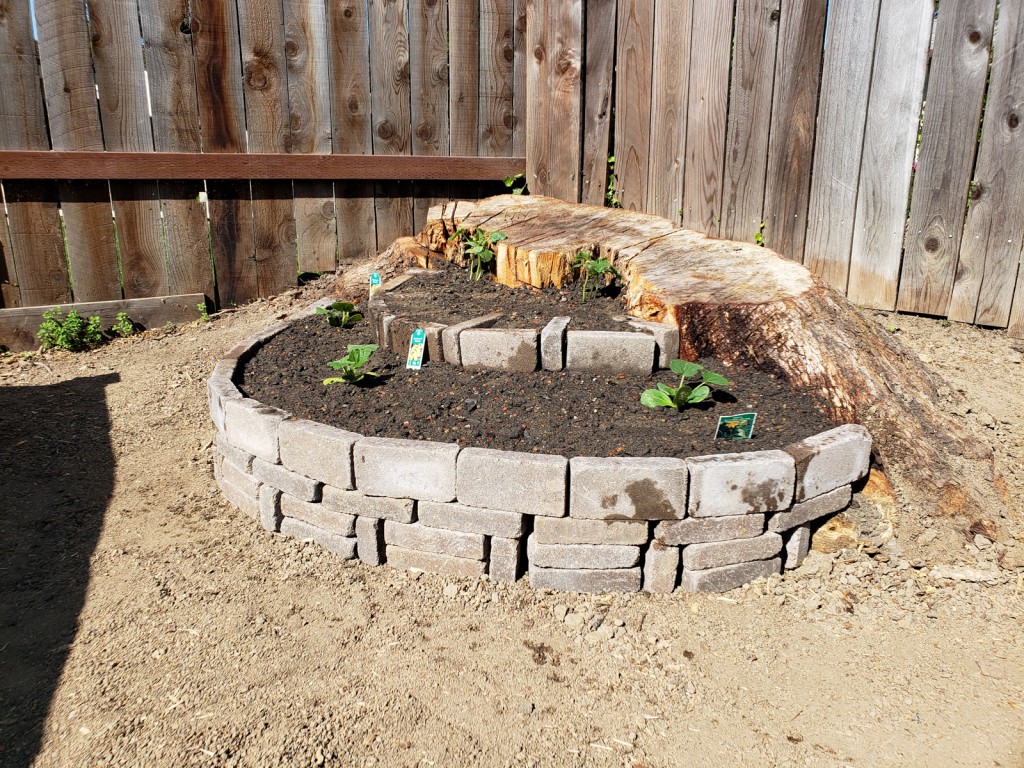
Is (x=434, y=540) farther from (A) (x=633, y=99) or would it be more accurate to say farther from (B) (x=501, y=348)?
(A) (x=633, y=99)

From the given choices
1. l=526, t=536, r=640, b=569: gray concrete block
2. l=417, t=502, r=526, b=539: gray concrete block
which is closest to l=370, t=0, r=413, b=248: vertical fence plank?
l=417, t=502, r=526, b=539: gray concrete block

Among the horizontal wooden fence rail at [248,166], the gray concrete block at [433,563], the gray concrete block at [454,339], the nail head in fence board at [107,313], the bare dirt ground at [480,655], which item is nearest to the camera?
the bare dirt ground at [480,655]

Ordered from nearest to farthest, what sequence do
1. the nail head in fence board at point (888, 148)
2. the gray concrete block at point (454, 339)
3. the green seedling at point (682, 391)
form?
1. the green seedling at point (682, 391)
2. the gray concrete block at point (454, 339)
3. the nail head in fence board at point (888, 148)

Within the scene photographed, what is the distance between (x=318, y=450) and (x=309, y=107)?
3.17 m

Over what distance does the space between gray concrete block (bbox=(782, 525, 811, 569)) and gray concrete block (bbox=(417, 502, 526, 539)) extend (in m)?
1.00

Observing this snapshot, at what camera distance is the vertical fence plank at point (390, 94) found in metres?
5.28

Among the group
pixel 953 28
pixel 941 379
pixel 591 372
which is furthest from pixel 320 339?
pixel 953 28

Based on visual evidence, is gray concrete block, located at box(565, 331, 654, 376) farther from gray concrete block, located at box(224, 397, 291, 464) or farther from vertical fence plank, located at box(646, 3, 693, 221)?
vertical fence plank, located at box(646, 3, 693, 221)

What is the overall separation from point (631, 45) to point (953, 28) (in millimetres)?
1872

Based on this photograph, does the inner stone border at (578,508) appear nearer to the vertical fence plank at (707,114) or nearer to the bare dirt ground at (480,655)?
the bare dirt ground at (480,655)

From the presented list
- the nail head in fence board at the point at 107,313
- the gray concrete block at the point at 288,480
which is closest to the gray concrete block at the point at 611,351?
the gray concrete block at the point at 288,480

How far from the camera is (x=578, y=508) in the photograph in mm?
2691

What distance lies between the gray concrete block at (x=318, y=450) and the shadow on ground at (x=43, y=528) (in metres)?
0.90

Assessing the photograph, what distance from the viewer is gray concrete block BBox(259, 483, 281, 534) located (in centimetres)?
322
